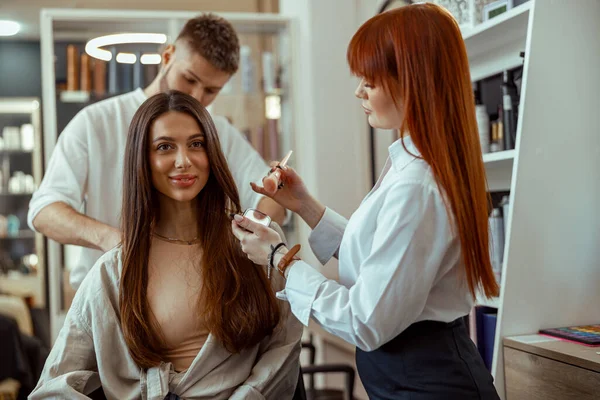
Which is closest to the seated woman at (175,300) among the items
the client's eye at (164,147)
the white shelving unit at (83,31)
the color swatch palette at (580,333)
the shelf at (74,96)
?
the client's eye at (164,147)

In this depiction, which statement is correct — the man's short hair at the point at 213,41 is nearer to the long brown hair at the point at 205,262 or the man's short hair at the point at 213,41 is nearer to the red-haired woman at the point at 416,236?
the long brown hair at the point at 205,262

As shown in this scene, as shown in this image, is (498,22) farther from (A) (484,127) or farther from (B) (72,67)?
(B) (72,67)

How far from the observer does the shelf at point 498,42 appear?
2183 millimetres

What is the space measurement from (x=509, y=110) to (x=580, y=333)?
0.75 meters

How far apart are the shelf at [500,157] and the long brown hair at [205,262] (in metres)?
0.92

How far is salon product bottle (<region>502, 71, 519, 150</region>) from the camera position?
2.27 metres

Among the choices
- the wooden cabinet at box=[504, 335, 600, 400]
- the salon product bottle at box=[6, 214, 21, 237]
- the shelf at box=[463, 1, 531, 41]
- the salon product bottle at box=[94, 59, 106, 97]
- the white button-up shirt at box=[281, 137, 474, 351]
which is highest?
the salon product bottle at box=[94, 59, 106, 97]

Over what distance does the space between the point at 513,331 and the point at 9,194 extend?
5.31 meters

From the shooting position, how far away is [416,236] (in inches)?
49.1

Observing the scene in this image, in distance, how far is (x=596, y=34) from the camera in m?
2.08

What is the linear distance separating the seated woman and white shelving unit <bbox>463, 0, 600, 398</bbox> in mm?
733

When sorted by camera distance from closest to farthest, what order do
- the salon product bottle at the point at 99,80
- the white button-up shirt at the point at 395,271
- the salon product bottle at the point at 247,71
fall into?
1. the white button-up shirt at the point at 395,271
2. the salon product bottle at the point at 99,80
3. the salon product bottle at the point at 247,71

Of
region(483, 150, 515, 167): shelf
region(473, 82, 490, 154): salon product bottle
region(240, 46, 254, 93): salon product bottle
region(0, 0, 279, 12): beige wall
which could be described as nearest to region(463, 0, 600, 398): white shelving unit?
region(483, 150, 515, 167): shelf

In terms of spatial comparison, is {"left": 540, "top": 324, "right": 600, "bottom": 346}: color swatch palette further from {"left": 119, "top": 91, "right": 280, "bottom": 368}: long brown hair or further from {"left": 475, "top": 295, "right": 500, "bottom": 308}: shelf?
{"left": 119, "top": 91, "right": 280, "bottom": 368}: long brown hair
